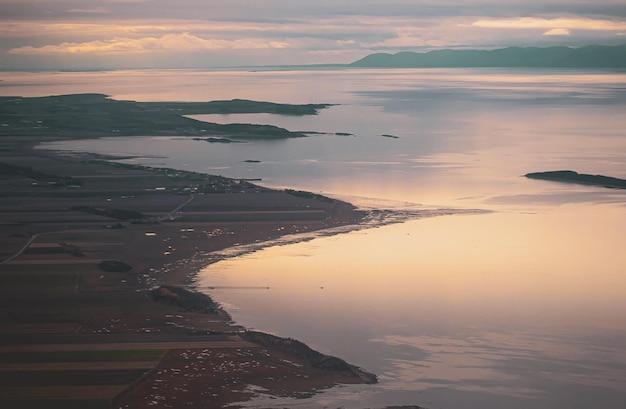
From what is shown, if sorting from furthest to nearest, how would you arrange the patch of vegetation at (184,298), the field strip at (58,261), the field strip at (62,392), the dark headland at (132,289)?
the field strip at (58,261) → the patch of vegetation at (184,298) → the dark headland at (132,289) → the field strip at (62,392)

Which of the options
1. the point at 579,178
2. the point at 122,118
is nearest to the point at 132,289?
the point at 579,178

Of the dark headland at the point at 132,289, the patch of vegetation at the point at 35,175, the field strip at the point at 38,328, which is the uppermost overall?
the patch of vegetation at the point at 35,175

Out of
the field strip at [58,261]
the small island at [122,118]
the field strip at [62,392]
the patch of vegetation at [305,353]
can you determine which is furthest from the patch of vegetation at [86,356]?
the small island at [122,118]

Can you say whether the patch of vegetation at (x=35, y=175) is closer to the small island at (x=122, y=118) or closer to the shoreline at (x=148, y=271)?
the shoreline at (x=148, y=271)

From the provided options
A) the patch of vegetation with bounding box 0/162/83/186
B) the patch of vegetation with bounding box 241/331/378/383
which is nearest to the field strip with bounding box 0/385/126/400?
the patch of vegetation with bounding box 241/331/378/383

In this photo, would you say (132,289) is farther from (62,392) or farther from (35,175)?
(35,175)

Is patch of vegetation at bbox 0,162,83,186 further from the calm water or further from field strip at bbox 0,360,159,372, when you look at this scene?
field strip at bbox 0,360,159,372

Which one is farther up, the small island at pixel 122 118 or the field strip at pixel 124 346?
the small island at pixel 122 118

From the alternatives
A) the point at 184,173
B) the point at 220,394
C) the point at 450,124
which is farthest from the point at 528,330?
the point at 450,124
